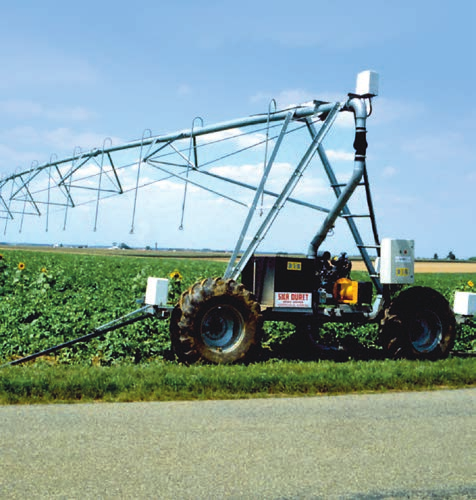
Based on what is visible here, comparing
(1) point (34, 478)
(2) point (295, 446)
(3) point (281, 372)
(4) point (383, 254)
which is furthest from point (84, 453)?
(4) point (383, 254)

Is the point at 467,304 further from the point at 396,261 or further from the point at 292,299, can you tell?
the point at 292,299

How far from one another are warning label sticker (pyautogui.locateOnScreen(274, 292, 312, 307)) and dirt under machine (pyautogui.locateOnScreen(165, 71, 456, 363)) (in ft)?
0.05

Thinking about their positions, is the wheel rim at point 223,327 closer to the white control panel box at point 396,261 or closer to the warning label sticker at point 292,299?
the warning label sticker at point 292,299

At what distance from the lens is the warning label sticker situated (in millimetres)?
9695

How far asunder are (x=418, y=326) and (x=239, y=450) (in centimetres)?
585

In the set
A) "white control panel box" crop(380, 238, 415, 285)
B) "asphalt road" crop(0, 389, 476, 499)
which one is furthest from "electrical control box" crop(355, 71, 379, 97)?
"asphalt road" crop(0, 389, 476, 499)

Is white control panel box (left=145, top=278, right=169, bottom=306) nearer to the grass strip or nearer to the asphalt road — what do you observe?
the grass strip

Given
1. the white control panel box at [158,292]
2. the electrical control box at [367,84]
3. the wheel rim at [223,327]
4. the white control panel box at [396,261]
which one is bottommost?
the wheel rim at [223,327]

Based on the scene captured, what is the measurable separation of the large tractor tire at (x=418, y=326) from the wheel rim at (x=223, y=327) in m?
2.24

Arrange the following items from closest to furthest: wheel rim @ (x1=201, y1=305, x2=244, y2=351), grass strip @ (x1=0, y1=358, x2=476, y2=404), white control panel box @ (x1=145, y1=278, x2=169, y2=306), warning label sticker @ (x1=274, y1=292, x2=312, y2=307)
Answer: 1. grass strip @ (x1=0, y1=358, x2=476, y2=404)
2. wheel rim @ (x1=201, y1=305, x2=244, y2=351)
3. white control panel box @ (x1=145, y1=278, x2=169, y2=306)
4. warning label sticker @ (x1=274, y1=292, x2=312, y2=307)

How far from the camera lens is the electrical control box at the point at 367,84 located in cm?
985

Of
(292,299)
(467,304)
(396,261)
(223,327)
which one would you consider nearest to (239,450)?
(223,327)

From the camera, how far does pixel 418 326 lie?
10414 mm

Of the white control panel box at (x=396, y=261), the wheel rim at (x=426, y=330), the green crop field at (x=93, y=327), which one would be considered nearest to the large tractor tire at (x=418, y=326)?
the wheel rim at (x=426, y=330)
